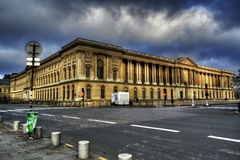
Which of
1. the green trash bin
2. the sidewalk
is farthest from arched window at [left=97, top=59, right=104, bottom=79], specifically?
the sidewalk

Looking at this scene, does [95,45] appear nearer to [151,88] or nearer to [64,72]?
[64,72]

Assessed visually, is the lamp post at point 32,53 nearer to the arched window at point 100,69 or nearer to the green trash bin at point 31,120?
the green trash bin at point 31,120

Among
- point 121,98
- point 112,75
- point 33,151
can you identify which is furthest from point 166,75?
point 33,151

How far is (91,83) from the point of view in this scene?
53500 mm

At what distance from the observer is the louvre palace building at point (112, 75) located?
175 feet

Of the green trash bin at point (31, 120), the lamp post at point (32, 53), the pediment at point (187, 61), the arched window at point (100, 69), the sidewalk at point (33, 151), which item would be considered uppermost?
the pediment at point (187, 61)

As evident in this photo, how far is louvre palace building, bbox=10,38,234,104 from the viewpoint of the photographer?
53312mm

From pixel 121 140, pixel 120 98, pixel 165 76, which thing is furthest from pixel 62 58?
pixel 121 140

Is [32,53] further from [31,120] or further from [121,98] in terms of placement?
[121,98]

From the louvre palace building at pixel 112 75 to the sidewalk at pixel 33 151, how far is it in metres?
35.6

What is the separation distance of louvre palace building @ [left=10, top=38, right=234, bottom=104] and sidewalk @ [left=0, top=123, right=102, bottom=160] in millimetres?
35617

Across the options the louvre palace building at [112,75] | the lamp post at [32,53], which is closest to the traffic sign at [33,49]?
the lamp post at [32,53]

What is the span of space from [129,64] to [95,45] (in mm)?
14770

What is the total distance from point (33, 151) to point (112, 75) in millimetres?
52516
